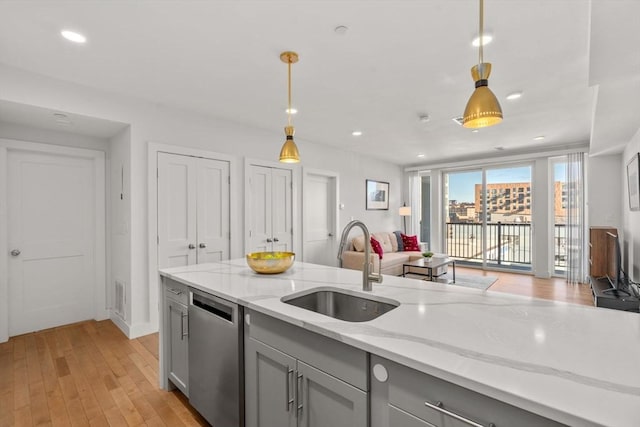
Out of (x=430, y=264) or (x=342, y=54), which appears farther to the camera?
(x=430, y=264)

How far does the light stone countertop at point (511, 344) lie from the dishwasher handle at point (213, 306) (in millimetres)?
66

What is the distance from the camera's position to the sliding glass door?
642 centimetres

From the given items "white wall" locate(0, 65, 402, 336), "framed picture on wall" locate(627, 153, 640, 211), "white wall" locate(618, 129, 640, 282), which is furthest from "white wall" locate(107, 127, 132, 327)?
"white wall" locate(618, 129, 640, 282)

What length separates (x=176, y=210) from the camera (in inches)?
141

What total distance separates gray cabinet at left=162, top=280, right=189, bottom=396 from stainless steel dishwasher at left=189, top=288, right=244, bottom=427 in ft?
0.24

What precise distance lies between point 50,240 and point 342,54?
3.71 metres

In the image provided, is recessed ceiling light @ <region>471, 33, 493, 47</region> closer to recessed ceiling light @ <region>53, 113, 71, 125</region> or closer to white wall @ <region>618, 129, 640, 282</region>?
white wall @ <region>618, 129, 640, 282</region>

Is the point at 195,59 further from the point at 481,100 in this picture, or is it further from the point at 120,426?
the point at 120,426

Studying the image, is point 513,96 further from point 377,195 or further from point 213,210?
point 377,195

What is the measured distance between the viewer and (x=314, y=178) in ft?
18.1

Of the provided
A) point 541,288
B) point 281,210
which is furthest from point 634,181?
point 281,210

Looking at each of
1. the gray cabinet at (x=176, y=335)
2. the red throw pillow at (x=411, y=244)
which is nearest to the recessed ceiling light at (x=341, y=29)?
the gray cabinet at (x=176, y=335)

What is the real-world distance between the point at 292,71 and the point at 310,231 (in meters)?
3.10

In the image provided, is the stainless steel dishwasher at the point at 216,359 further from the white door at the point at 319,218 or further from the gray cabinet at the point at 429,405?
the white door at the point at 319,218
